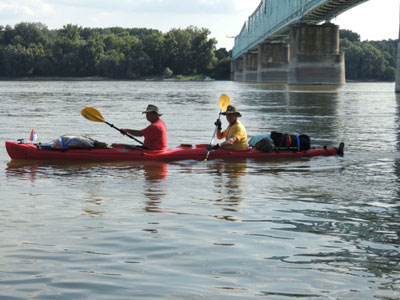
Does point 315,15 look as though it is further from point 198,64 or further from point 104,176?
point 198,64

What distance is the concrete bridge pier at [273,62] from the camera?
78.3 m

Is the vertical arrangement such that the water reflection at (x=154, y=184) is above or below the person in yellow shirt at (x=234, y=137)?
below

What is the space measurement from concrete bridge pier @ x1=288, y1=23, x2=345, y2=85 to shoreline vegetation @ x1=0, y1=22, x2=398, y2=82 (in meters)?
83.2

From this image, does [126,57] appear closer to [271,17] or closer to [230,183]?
[271,17]

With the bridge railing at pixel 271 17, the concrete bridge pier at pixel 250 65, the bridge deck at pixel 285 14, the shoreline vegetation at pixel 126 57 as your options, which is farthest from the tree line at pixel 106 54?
the bridge deck at pixel 285 14

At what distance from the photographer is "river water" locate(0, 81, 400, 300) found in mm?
4219

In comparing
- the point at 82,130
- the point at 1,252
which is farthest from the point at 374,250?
the point at 82,130

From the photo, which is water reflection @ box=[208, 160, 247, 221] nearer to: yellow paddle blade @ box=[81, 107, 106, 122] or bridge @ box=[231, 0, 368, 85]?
yellow paddle blade @ box=[81, 107, 106, 122]

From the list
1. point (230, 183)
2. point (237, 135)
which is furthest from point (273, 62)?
point (230, 183)

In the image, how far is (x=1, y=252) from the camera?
15.9ft

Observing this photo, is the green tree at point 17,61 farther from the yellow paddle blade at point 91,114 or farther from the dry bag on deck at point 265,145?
the dry bag on deck at point 265,145

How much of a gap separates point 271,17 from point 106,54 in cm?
7359

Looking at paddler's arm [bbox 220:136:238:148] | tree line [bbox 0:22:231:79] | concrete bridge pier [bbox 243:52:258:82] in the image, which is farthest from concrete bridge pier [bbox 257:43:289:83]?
paddler's arm [bbox 220:136:238:148]

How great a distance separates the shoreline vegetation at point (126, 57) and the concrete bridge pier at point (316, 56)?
8324 centimetres
